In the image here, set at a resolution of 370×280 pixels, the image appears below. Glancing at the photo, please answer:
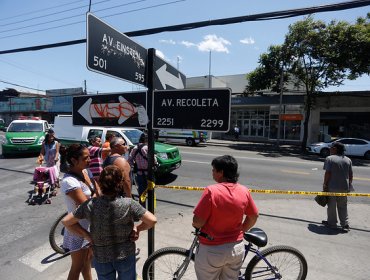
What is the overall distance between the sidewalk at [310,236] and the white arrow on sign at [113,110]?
2.23 meters

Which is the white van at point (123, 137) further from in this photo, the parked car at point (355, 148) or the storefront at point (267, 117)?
the storefront at point (267, 117)

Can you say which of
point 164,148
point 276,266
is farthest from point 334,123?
point 276,266

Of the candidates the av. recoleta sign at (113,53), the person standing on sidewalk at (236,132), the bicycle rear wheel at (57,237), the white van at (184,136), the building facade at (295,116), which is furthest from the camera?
the person standing on sidewalk at (236,132)

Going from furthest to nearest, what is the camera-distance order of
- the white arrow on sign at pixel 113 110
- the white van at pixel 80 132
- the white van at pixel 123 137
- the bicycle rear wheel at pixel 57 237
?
the white van at pixel 80 132
the white van at pixel 123 137
the bicycle rear wheel at pixel 57 237
the white arrow on sign at pixel 113 110

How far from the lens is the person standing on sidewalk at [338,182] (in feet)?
18.4

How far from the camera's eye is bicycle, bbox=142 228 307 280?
10.2 ft

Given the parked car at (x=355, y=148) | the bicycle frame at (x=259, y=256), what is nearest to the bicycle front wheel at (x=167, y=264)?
the bicycle frame at (x=259, y=256)

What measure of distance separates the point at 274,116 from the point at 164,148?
23.2m

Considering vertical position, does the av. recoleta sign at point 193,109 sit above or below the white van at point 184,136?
above

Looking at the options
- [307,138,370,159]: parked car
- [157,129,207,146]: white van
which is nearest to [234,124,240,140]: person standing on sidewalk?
[157,129,207,146]: white van

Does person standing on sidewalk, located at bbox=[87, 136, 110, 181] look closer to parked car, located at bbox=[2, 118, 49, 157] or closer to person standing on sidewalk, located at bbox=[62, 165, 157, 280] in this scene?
person standing on sidewalk, located at bbox=[62, 165, 157, 280]

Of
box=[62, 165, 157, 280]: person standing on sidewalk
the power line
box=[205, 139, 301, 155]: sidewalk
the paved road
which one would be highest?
the power line

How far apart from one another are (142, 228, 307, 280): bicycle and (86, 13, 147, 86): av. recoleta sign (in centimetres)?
196

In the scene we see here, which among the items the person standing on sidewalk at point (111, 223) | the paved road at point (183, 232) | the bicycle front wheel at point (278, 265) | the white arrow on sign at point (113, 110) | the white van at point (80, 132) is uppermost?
the white arrow on sign at point (113, 110)
